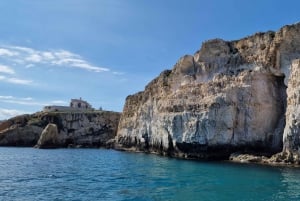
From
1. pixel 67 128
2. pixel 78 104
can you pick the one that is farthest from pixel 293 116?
pixel 78 104

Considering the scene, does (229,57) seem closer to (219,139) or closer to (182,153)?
(219,139)

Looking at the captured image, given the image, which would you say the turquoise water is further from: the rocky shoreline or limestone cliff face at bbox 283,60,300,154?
the rocky shoreline

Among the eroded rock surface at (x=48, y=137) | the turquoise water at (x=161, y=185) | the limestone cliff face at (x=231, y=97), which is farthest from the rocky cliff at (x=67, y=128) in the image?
the turquoise water at (x=161, y=185)

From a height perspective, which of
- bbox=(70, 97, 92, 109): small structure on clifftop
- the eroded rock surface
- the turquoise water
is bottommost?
the turquoise water

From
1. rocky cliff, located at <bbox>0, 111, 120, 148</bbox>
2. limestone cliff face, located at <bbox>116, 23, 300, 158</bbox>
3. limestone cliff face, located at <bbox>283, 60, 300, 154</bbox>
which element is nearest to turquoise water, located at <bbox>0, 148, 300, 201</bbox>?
limestone cliff face, located at <bbox>283, 60, 300, 154</bbox>

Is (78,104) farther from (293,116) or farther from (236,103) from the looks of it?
(293,116)

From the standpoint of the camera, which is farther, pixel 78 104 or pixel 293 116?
pixel 78 104

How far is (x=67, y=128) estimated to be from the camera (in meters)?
99.6

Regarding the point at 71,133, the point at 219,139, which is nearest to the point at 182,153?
the point at 219,139

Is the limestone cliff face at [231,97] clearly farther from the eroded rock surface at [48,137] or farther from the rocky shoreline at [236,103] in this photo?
the eroded rock surface at [48,137]

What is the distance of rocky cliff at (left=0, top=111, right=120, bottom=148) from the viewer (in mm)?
95938

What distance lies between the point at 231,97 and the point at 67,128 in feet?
218

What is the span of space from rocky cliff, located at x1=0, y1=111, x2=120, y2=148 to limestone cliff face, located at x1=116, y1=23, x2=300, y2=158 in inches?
1838

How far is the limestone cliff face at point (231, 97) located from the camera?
40.2 m
